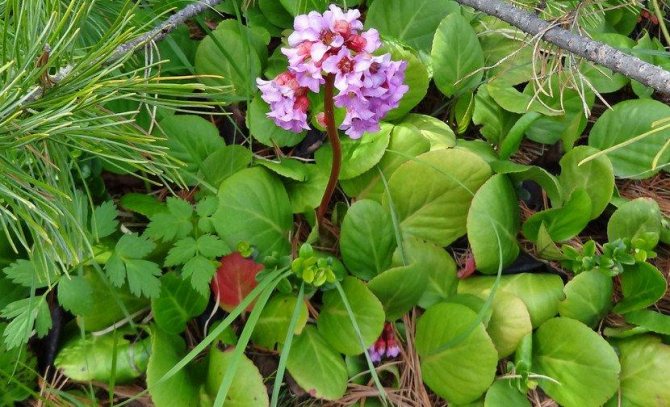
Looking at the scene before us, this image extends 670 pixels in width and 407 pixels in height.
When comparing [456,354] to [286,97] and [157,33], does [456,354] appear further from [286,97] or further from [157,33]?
[157,33]

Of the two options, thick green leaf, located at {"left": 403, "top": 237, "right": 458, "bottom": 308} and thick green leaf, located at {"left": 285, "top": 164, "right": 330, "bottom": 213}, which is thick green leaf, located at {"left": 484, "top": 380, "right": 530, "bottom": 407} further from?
thick green leaf, located at {"left": 285, "top": 164, "right": 330, "bottom": 213}

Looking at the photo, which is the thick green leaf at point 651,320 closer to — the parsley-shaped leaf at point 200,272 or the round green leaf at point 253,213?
the round green leaf at point 253,213

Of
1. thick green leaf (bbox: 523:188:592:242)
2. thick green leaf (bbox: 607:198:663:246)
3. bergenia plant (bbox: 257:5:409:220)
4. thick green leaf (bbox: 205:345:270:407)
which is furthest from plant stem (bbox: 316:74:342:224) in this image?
thick green leaf (bbox: 607:198:663:246)

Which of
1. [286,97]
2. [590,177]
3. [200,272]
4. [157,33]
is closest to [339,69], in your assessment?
[286,97]

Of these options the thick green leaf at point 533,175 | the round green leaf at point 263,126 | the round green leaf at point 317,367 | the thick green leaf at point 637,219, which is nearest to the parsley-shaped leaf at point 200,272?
the round green leaf at point 317,367

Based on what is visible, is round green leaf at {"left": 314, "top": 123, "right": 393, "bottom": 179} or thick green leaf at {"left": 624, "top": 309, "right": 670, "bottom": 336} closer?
thick green leaf at {"left": 624, "top": 309, "right": 670, "bottom": 336}

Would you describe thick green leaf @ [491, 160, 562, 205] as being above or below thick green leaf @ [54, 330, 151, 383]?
above
